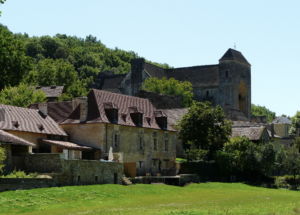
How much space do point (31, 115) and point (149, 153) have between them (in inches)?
510

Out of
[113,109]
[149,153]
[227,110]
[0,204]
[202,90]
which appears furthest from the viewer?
[202,90]

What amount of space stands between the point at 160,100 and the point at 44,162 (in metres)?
35.5

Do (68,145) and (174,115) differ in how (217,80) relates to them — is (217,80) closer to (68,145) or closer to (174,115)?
(174,115)

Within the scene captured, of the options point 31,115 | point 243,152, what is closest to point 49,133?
point 31,115

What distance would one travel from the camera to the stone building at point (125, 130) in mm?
45875

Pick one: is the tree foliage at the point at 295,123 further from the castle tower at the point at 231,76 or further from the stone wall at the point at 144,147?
the stone wall at the point at 144,147

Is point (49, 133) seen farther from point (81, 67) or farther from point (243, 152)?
point (81, 67)

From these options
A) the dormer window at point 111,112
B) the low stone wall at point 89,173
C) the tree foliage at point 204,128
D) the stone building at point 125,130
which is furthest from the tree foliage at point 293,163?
the low stone wall at point 89,173

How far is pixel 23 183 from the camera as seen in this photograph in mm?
31594

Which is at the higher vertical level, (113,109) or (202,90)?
(202,90)

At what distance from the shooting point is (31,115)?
44969 millimetres

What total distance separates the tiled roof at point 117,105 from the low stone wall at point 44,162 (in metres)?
9.16

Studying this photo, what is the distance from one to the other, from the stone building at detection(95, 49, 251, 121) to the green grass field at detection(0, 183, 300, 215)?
6416cm

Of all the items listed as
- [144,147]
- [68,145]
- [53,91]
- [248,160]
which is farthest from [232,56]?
[68,145]
